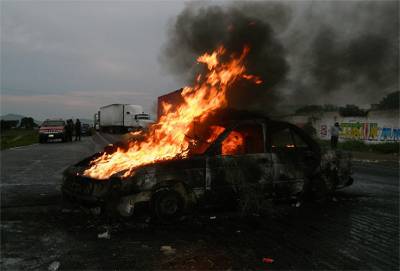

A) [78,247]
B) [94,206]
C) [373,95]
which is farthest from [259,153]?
[373,95]

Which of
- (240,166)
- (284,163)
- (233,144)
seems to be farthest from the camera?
(284,163)

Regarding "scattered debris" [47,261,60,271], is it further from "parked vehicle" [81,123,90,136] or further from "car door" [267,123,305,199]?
"parked vehicle" [81,123,90,136]

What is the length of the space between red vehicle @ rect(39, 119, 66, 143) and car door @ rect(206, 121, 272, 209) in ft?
80.5

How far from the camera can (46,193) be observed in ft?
26.9

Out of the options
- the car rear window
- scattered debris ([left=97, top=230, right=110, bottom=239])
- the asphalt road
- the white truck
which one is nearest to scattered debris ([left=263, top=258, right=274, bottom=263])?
the asphalt road


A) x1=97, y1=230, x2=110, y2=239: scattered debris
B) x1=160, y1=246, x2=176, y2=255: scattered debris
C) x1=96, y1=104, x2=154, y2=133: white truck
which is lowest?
x1=160, y1=246, x2=176, y2=255: scattered debris

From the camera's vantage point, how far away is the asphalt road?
4195 mm

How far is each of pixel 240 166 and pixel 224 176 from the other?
0.34m

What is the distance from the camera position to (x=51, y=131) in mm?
27922

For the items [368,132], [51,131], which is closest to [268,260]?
[368,132]

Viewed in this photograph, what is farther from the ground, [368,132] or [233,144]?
[368,132]

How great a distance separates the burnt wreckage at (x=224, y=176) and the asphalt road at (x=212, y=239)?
13.4 inches

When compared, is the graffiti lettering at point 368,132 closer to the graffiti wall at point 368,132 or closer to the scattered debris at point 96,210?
the graffiti wall at point 368,132

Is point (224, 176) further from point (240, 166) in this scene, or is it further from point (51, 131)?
point (51, 131)
